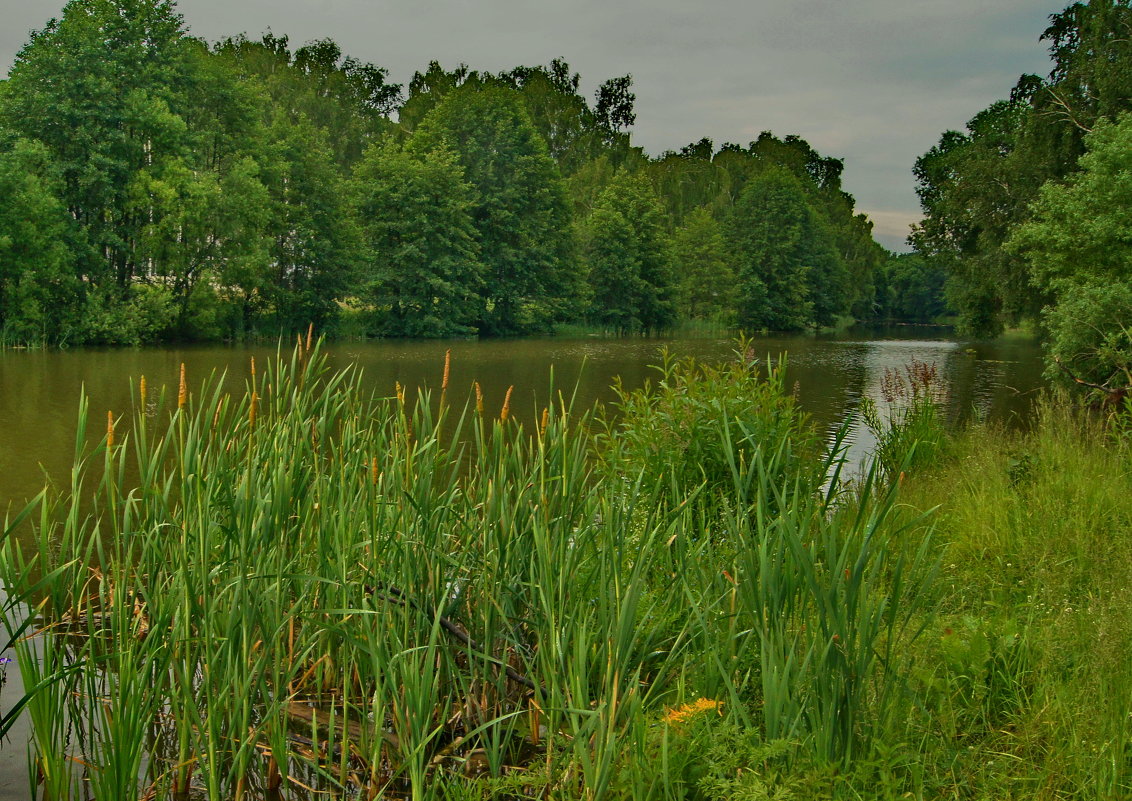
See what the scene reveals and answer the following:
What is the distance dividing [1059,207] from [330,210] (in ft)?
96.6

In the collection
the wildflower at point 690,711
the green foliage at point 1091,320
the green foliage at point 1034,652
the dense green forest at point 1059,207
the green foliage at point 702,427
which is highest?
the dense green forest at point 1059,207

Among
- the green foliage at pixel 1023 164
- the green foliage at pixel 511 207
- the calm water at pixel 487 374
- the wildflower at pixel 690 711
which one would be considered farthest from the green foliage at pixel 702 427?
the green foliage at pixel 511 207

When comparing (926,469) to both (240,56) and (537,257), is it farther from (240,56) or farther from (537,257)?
(240,56)

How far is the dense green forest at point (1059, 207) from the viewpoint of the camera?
53.8 ft

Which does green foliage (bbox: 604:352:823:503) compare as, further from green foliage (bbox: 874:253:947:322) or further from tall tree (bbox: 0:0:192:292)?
green foliage (bbox: 874:253:947:322)

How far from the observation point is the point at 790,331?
60.2 metres

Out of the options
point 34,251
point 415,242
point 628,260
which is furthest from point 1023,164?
point 34,251

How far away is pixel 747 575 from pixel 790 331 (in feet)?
194

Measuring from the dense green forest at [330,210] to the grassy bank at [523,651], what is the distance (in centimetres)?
2745

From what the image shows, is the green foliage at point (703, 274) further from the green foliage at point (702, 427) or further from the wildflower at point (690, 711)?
the wildflower at point (690, 711)

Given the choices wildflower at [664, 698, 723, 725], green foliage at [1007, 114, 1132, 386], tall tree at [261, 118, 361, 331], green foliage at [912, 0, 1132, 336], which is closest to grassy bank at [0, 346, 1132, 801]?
wildflower at [664, 698, 723, 725]

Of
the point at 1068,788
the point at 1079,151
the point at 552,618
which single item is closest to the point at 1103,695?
the point at 1068,788

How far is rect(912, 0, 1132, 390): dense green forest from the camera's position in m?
16.4

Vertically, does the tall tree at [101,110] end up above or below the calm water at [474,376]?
above
